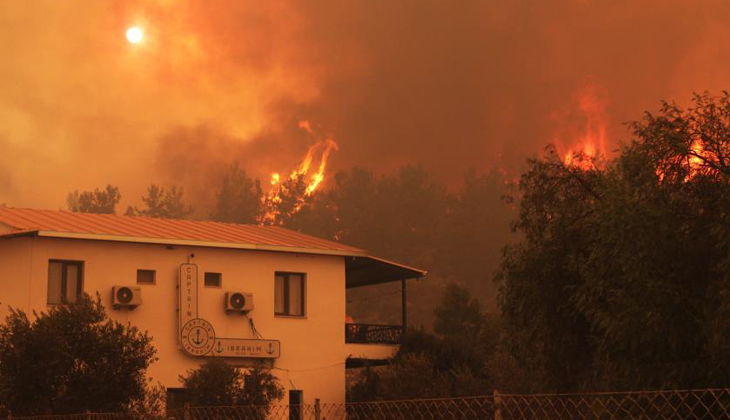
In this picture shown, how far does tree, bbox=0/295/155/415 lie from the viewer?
17422 mm

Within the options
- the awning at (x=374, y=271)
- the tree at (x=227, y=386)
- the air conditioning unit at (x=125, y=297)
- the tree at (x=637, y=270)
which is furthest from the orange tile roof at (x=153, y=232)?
the tree at (x=637, y=270)

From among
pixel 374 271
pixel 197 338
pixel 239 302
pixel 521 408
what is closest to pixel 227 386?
pixel 197 338

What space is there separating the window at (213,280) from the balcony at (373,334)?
6.14m

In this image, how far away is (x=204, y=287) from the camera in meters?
37.6

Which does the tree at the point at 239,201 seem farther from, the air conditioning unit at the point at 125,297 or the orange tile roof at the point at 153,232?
the air conditioning unit at the point at 125,297

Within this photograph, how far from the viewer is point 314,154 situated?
396 ft

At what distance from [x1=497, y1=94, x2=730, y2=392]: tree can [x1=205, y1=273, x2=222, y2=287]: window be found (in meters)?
13.8

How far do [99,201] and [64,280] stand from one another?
80.5 meters

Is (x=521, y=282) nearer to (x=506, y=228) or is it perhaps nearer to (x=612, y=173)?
(x=612, y=173)

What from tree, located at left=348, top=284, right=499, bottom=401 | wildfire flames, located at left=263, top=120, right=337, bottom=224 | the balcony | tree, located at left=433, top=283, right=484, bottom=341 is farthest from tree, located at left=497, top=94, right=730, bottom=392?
wildfire flames, located at left=263, top=120, right=337, bottom=224

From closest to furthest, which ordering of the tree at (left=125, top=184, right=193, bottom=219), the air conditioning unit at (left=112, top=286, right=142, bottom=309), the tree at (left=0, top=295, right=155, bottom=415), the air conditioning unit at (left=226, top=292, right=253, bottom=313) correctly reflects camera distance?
the tree at (left=0, top=295, right=155, bottom=415), the air conditioning unit at (left=112, top=286, right=142, bottom=309), the air conditioning unit at (left=226, top=292, right=253, bottom=313), the tree at (left=125, top=184, right=193, bottom=219)

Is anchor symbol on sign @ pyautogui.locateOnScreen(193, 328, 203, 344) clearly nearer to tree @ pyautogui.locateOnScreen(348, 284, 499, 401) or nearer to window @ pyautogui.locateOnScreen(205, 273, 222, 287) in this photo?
window @ pyautogui.locateOnScreen(205, 273, 222, 287)

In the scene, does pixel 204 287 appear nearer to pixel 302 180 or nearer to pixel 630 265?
pixel 630 265

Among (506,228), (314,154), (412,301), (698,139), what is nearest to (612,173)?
(698,139)
